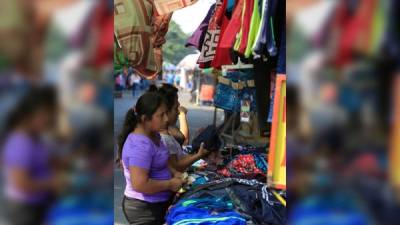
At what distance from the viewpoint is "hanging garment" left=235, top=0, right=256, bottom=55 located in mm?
2957

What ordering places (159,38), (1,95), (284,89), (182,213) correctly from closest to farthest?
(1,95) → (284,89) → (182,213) → (159,38)

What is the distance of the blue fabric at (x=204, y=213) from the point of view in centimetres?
243

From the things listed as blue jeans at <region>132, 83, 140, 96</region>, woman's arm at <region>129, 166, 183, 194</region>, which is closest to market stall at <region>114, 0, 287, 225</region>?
woman's arm at <region>129, 166, 183, 194</region>

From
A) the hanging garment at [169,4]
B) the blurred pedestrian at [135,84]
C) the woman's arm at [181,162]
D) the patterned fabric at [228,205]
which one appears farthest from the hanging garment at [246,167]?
the blurred pedestrian at [135,84]

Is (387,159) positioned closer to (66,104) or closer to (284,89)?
(284,89)

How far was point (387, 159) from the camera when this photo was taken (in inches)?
45.2

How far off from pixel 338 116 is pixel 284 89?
0.23 m

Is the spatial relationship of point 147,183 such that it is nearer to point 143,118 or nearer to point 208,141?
point 143,118

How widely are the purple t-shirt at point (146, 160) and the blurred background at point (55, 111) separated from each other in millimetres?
1286

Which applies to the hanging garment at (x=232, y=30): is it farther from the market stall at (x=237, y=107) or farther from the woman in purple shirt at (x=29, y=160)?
the woman in purple shirt at (x=29, y=160)

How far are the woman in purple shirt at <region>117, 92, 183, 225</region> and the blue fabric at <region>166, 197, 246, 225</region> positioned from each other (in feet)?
A: 0.46

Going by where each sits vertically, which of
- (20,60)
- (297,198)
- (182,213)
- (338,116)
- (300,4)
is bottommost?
(182,213)

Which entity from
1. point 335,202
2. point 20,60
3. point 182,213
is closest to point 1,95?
point 20,60

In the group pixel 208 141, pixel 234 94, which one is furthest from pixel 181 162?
pixel 234 94
